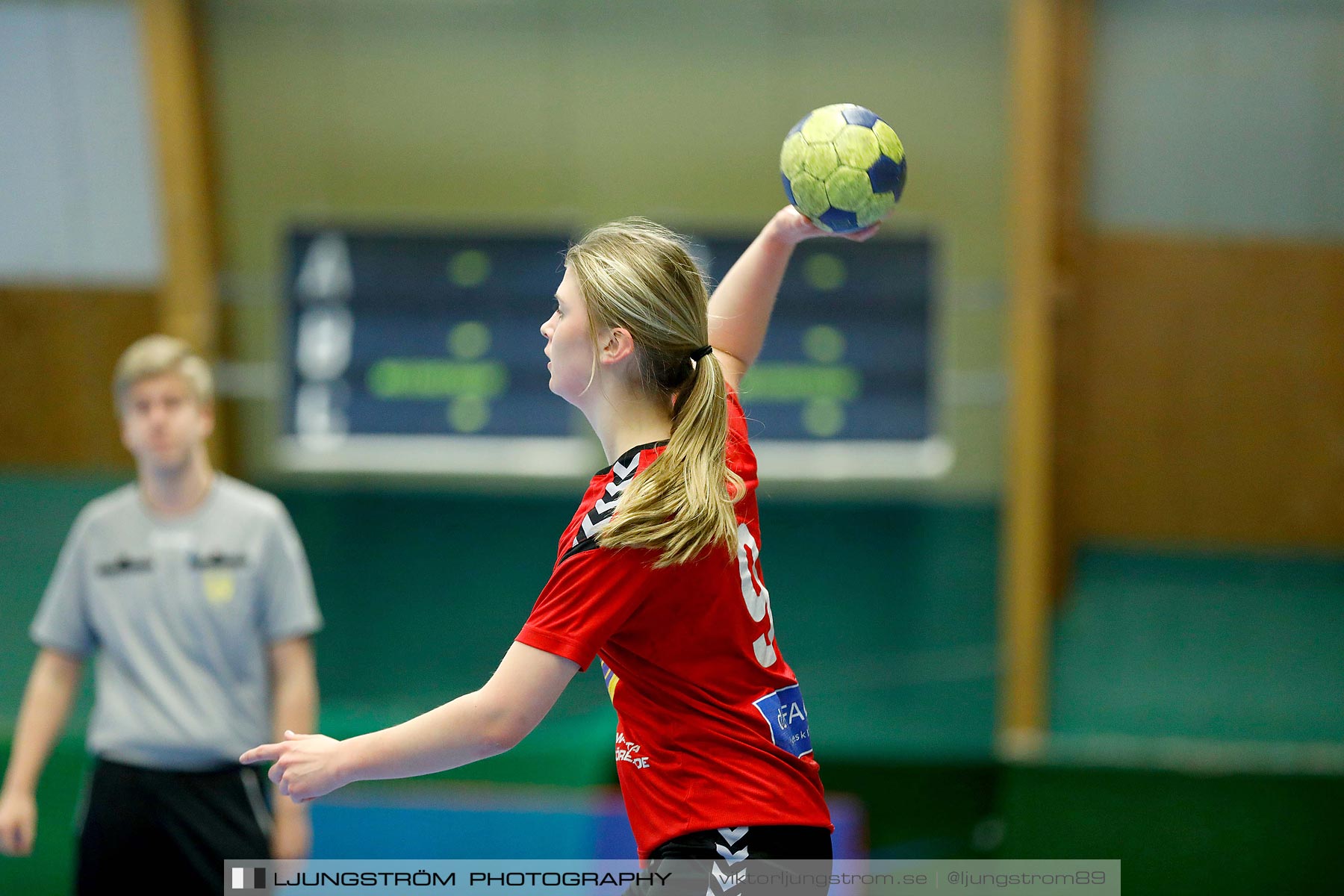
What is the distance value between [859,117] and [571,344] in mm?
683

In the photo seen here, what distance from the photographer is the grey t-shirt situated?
3.19 meters

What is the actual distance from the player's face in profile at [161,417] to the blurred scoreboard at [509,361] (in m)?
2.77

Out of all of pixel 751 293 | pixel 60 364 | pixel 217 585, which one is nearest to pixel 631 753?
pixel 751 293

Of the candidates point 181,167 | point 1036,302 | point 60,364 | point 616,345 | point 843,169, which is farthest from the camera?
point 60,364

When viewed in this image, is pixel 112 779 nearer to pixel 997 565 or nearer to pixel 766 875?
pixel 766 875

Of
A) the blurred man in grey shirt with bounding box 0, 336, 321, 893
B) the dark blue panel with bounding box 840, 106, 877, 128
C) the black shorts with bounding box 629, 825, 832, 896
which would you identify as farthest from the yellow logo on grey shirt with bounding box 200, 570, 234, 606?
the dark blue panel with bounding box 840, 106, 877, 128

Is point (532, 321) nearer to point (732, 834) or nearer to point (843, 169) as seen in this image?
point (843, 169)

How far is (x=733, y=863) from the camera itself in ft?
5.68

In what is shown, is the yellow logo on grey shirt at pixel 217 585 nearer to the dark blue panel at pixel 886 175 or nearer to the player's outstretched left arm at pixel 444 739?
the player's outstretched left arm at pixel 444 739

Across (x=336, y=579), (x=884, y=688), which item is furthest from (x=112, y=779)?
(x=884, y=688)

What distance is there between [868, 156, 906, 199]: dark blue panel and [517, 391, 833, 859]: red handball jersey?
63 centimetres

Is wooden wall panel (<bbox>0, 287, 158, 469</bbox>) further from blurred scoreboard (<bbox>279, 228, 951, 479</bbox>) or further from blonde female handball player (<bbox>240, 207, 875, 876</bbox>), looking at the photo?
blonde female handball player (<bbox>240, 207, 875, 876</bbox>)

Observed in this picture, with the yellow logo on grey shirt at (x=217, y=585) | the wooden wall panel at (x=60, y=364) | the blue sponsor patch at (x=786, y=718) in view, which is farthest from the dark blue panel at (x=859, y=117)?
the wooden wall panel at (x=60, y=364)

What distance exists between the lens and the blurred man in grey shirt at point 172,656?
3178 mm
